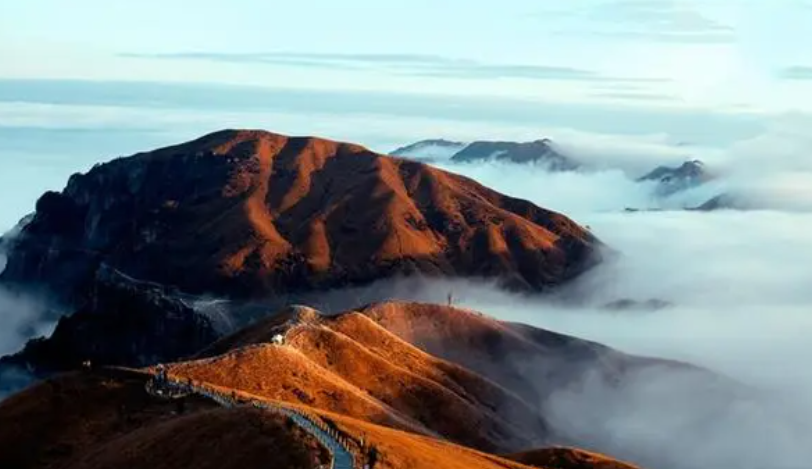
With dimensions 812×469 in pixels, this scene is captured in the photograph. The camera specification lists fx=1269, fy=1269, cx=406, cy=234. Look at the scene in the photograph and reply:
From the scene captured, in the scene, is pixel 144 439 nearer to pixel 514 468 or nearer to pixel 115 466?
pixel 115 466

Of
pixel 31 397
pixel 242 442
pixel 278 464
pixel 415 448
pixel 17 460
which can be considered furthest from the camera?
pixel 31 397

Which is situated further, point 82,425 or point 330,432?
point 82,425

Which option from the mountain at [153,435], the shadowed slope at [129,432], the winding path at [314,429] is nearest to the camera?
the winding path at [314,429]

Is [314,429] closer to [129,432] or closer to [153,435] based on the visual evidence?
[153,435]

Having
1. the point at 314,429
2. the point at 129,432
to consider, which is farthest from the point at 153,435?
the point at 314,429

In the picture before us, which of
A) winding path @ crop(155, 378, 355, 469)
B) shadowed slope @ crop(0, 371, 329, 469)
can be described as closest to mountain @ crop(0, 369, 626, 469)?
shadowed slope @ crop(0, 371, 329, 469)

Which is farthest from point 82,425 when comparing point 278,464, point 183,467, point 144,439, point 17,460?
point 278,464

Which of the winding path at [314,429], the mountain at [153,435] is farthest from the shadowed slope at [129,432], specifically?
the winding path at [314,429]

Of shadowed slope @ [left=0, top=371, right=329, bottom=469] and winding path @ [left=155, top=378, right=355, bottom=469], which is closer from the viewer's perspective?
winding path @ [left=155, top=378, right=355, bottom=469]

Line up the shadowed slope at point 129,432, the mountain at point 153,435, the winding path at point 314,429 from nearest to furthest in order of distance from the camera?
the winding path at point 314,429 → the shadowed slope at point 129,432 → the mountain at point 153,435

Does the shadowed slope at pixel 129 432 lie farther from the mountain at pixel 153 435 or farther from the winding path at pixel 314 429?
the winding path at pixel 314 429

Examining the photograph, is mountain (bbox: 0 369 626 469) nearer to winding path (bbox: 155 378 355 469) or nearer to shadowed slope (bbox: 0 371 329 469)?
shadowed slope (bbox: 0 371 329 469)
